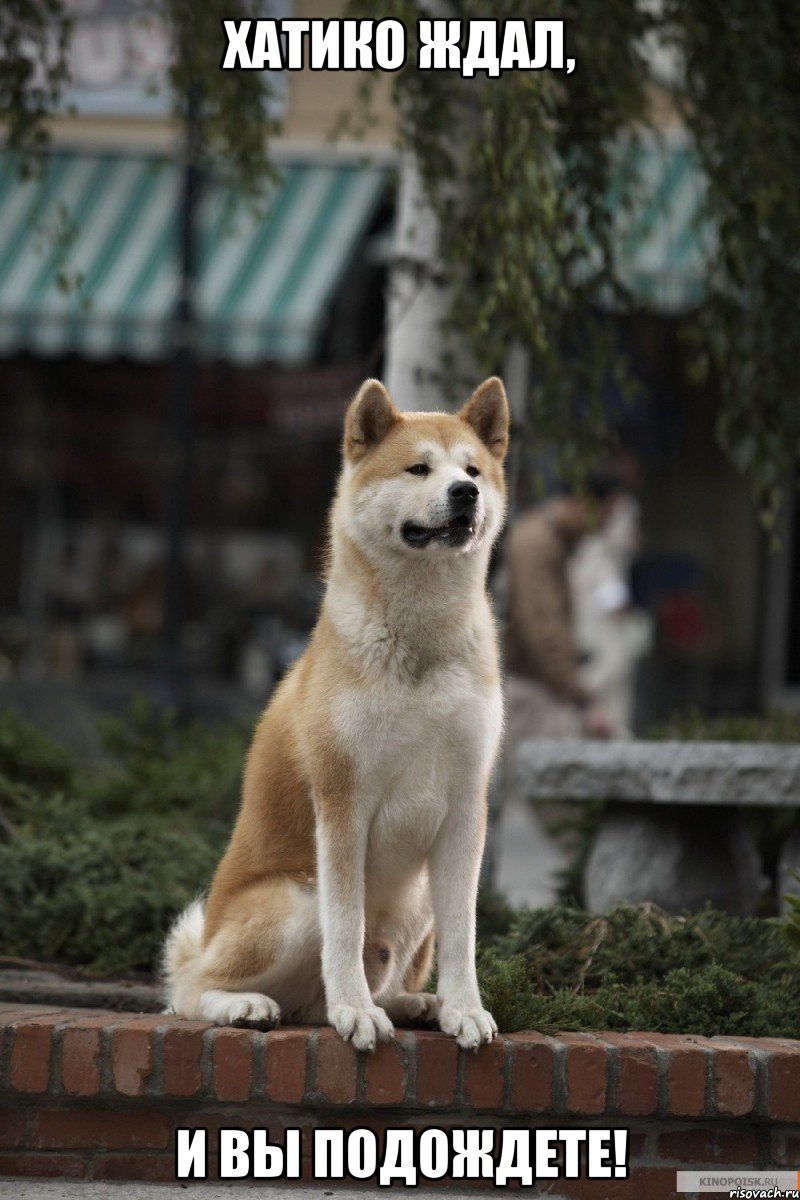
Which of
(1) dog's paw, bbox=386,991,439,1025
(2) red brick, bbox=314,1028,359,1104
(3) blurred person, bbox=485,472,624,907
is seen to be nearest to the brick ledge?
(2) red brick, bbox=314,1028,359,1104

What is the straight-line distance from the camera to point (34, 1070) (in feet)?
11.3

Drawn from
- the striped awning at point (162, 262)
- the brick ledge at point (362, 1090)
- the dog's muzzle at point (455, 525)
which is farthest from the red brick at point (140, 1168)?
the striped awning at point (162, 262)

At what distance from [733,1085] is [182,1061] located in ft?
4.00

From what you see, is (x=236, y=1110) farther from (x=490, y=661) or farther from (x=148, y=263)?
(x=148, y=263)

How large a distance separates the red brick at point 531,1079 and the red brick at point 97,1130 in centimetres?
79

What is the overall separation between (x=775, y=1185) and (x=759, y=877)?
243 cm

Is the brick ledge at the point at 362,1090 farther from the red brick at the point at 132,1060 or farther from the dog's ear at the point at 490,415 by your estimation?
the dog's ear at the point at 490,415

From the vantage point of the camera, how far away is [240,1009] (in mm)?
3457

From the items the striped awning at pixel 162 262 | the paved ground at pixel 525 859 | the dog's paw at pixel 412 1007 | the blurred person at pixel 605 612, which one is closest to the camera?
the dog's paw at pixel 412 1007

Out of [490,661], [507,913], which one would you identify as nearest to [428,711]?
[490,661]

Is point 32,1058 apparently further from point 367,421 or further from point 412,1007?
point 367,421

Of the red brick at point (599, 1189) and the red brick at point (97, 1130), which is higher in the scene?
the red brick at point (97, 1130)

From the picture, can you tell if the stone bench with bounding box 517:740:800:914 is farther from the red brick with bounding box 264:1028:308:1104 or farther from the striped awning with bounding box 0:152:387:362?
the striped awning with bounding box 0:152:387:362

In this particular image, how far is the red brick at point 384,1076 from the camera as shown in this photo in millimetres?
3381
